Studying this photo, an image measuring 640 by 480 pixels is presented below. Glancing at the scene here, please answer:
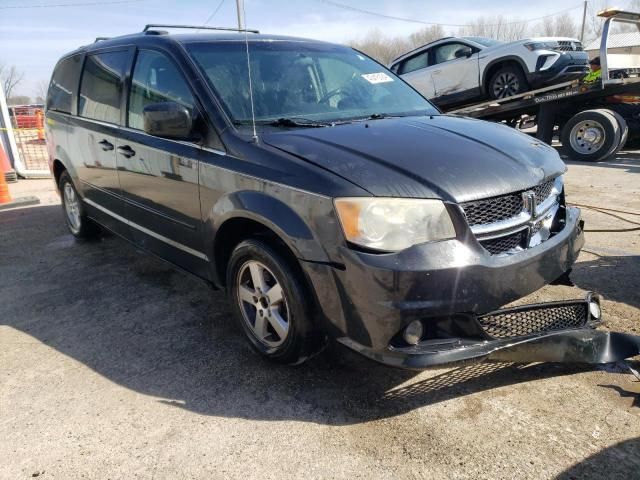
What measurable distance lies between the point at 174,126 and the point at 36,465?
1772 millimetres

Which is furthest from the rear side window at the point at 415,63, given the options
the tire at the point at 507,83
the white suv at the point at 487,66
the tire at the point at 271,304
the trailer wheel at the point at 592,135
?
the tire at the point at 271,304

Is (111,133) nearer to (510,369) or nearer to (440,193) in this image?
(440,193)

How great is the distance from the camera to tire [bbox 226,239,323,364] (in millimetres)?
2420

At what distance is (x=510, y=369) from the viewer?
2.64m

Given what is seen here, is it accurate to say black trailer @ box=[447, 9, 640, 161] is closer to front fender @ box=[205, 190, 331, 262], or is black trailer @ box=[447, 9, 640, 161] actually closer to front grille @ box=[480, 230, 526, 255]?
front grille @ box=[480, 230, 526, 255]

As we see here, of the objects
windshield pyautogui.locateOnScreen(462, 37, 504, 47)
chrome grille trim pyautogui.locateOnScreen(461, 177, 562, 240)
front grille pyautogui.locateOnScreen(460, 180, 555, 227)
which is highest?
windshield pyautogui.locateOnScreen(462, 37, 504, 47)

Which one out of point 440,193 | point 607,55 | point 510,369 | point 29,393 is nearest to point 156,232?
point 29,393

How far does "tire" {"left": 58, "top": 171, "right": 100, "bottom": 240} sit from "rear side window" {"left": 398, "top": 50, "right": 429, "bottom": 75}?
809cm

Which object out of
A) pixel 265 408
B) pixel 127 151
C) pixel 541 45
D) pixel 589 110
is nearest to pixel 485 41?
pixel 541 45

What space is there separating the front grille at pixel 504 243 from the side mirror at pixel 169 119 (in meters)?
1.72

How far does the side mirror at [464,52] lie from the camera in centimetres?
1005

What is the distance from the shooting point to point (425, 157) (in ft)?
7.79

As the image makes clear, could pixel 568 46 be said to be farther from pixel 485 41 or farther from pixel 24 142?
pixel 24 142

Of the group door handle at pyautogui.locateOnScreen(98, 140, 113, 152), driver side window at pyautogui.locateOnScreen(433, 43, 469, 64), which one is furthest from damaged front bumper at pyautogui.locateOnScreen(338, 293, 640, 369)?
driver side window at pyautogui.locateOnScreen(433, 43, 469, 64)
